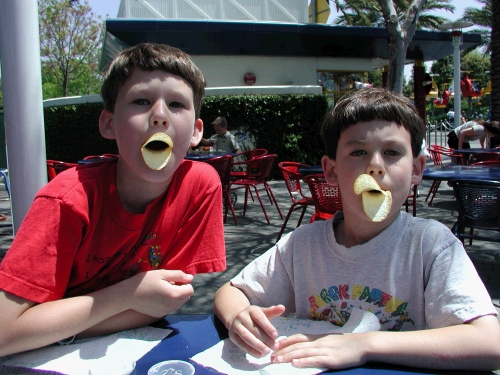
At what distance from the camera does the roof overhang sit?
13156 mm

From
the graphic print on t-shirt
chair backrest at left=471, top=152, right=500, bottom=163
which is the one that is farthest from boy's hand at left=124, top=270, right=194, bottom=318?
chair backrest at left=471, top=152, right=500, bottom=163

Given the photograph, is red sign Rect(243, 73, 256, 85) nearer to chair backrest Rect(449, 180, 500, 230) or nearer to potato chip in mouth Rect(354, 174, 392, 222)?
chair backrest Rect(449, 180, 500, 230)

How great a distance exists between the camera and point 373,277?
4.15ft

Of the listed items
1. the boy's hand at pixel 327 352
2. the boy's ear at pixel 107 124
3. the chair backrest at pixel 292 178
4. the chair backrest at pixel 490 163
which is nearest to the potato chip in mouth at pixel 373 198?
the boy's hand at pixel 327 352

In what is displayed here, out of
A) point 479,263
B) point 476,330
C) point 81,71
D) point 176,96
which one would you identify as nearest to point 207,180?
point 176,96

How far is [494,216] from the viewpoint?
146 inches

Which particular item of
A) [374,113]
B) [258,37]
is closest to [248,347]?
[374,113]

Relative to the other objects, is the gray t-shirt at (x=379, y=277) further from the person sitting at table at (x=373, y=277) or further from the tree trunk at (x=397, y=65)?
the tree trunk at (x=397, y=65)

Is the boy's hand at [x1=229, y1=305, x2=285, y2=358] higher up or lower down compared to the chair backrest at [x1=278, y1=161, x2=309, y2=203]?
higher up

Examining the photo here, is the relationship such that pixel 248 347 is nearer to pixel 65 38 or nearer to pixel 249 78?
pixel 249 78

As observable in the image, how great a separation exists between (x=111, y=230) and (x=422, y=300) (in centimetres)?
84

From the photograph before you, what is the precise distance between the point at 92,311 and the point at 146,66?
64 centimetres

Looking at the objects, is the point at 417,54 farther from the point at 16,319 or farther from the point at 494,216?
the point at 16,319

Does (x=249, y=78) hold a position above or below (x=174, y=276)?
above
